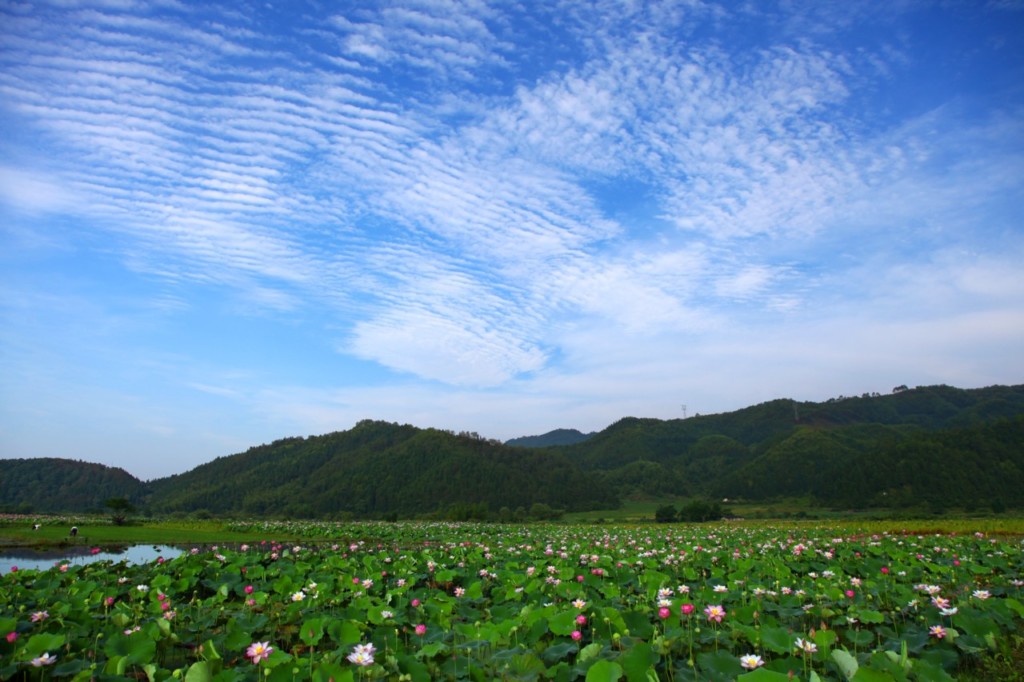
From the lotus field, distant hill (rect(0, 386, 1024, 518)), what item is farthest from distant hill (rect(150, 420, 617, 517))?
the lotus field

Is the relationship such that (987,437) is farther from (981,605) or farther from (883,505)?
(981,605)

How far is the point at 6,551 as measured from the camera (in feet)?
52.0

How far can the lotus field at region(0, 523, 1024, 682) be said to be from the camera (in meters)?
3.88

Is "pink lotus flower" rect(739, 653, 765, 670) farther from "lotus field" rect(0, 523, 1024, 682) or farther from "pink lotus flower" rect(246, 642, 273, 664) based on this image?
"pink lotus flower" rect(246, 642, 273, 664)

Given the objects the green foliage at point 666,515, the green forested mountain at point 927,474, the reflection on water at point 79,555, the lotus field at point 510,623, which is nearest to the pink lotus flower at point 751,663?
the lotus field at point 510,623

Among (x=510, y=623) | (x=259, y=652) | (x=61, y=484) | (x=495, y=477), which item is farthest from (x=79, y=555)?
(x=61, y=484)

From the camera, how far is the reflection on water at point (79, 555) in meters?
13.5

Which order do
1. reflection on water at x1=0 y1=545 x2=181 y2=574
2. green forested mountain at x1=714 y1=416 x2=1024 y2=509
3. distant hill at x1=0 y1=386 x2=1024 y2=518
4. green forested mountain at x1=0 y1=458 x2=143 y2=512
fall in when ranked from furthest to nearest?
green forested mountain at x1=0 y1=458 x2=143 y2=512 < distant hill at x1=0 y1=386 x2=1024 y2=518 < green forested mountain at x1=714 y1=416 x2=1024 y2=509 < reflection on water at x1=0 y1=545 x2=181 y2=574

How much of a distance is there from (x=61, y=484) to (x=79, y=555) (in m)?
80.9

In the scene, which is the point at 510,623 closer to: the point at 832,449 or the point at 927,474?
the point at 927,474

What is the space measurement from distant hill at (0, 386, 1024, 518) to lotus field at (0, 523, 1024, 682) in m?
43.6

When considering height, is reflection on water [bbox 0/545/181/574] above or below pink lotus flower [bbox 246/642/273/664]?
below

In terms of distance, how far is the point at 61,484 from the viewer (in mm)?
77062

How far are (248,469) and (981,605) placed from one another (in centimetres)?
9423
